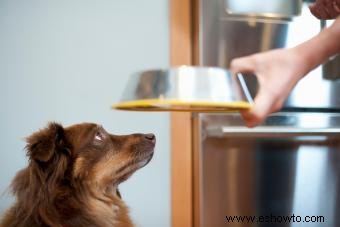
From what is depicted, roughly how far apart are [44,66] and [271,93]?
3.88ft

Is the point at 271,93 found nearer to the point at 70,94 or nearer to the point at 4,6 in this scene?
the point at 70,94

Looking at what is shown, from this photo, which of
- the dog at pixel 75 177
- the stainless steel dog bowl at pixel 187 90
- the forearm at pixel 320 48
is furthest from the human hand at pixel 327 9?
the dog at pixel 75 177

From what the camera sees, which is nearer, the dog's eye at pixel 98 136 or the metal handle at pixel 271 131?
the dog's eye at pixel 98 136

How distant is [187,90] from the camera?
51 cm

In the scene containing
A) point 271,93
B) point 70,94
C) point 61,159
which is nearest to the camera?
point 271,93

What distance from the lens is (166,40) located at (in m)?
1.55

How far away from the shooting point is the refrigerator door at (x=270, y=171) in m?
1.37

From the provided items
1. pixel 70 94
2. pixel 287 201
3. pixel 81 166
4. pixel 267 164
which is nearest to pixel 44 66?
pixel 70 94

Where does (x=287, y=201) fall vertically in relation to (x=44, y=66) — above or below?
below

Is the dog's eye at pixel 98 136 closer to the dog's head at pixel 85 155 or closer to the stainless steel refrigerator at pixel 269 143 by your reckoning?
the dog's head at pixel 85 155

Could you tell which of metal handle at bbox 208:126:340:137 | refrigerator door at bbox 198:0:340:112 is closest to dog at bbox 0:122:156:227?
metal handle at bbox 208:126:340:137

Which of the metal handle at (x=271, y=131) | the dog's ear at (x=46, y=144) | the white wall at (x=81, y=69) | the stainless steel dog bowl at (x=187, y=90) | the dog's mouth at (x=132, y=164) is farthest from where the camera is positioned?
the white wall at (x=81, y=69)

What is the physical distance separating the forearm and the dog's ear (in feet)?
2.19

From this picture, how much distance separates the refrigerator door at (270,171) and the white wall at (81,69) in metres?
0.23
